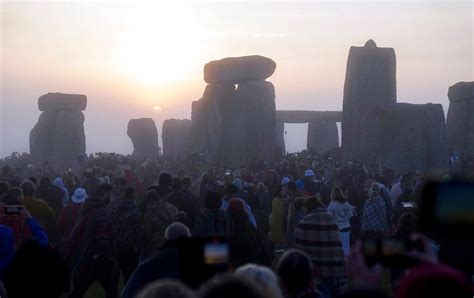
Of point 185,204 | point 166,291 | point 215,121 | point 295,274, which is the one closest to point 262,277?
point 295,274

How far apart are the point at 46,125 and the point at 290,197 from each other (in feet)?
87.1

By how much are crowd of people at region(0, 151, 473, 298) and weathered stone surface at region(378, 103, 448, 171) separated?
42.9 feet

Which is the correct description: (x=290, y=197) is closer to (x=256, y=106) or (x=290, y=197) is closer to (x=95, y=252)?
(x=95, y=252)

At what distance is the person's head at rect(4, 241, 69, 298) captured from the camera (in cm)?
448

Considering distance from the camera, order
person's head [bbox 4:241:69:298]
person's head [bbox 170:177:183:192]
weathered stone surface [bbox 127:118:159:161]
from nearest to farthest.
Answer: person's head [bbox 4:241:69:298] < person's head [bbox 170:177:183:192] < weathered stone surface [bbox 127:118:159:161]

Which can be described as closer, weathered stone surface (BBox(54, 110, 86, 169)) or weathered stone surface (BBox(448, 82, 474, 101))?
weathered stone surface (BBox(54, 110, 86, 169))

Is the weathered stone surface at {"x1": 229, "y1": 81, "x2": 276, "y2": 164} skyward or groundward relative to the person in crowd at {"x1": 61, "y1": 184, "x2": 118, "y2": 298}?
skyward

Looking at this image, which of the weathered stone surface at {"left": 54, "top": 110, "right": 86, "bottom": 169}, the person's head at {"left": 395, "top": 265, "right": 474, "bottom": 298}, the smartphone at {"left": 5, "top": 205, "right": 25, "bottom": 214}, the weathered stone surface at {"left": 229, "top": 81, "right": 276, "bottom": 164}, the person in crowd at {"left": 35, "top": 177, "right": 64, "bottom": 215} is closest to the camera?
the person's head at {"left": 395, "top": 265, "right": 474, "bottom": 298}

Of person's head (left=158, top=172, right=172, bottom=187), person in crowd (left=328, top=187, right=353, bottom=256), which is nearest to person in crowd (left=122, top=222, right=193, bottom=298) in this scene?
person's head (left=158, top=172, right=172, bottom=187)

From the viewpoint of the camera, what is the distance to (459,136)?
37219 mm

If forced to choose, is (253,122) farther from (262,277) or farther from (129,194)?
(262,277)

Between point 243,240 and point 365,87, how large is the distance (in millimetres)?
25213

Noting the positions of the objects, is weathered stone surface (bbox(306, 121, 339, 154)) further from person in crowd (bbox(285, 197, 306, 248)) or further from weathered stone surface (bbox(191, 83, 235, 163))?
person in crowd (bbox(285, 197, 306, 248))

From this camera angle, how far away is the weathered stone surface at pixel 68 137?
119ft
